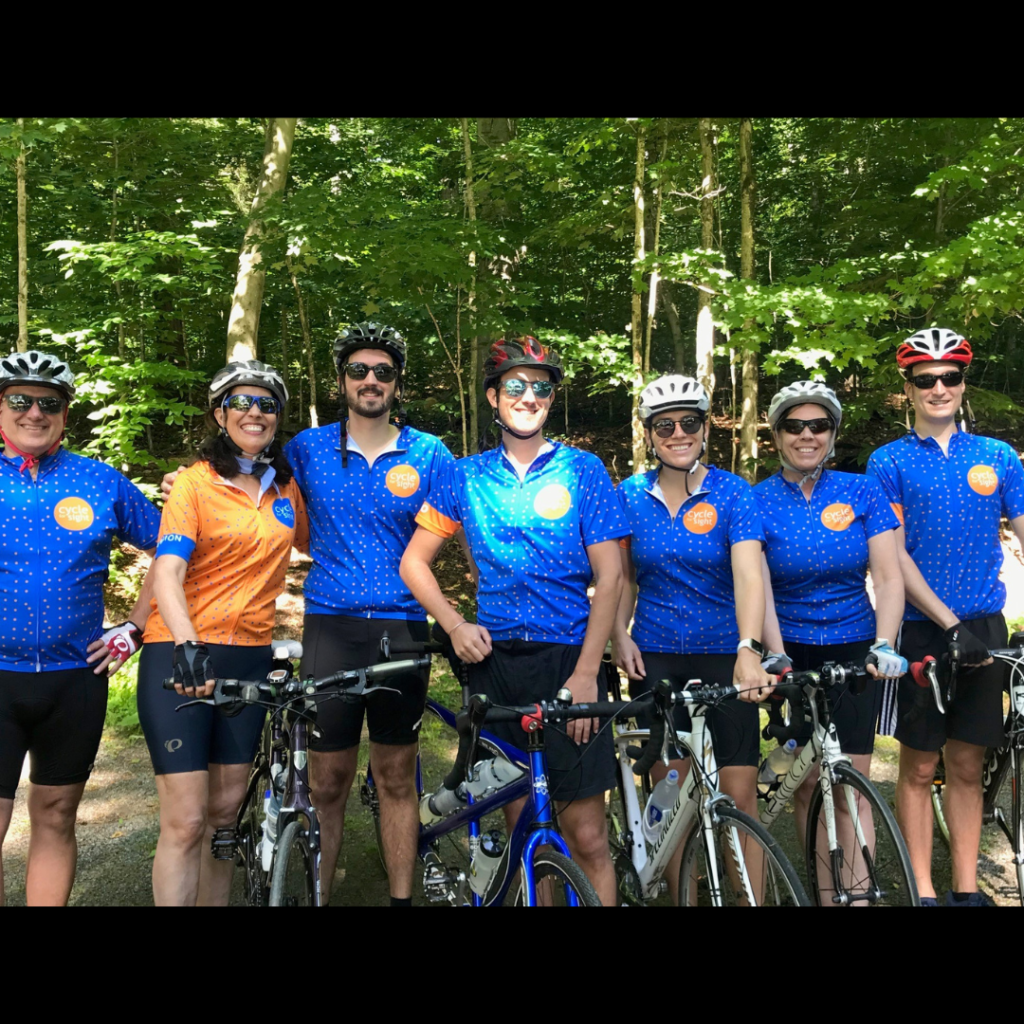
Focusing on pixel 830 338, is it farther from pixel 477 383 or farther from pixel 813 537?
pixel 813 537

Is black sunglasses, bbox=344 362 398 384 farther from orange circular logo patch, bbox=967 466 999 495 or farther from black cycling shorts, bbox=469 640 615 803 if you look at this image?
orange circular logo patch, bbox=967 466 999 495

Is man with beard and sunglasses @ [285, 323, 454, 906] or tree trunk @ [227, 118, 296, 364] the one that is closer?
man with beard and sunglasses @ [285, 323, 454, 906]

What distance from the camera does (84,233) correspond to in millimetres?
11172

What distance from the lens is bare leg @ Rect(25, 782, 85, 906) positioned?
3.28 metres

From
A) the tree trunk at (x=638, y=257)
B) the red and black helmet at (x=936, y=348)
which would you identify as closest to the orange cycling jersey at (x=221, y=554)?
the red and black helmet at (x=936, y=348)

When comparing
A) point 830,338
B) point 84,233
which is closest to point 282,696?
point 830,338

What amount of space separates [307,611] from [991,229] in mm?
6604

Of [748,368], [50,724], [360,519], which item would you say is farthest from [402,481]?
[748,368]

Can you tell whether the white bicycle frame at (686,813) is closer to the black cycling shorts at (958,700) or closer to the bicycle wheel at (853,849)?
the bicycle wheel at (853,849)

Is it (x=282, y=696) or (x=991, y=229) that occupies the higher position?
(x=991, y=229)

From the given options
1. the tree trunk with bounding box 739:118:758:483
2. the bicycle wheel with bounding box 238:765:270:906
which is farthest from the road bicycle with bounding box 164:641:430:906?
the tree trunk with bounding box 739:118:758:483

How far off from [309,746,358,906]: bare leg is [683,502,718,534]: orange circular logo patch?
1574 mm

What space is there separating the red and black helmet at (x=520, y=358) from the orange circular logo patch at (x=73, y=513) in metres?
1.52

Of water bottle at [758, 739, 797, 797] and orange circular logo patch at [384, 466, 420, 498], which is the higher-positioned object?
orange circular logo patch at [384, 466, 420, 498]
